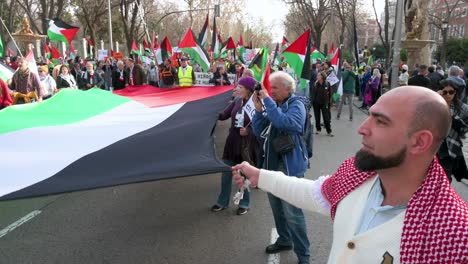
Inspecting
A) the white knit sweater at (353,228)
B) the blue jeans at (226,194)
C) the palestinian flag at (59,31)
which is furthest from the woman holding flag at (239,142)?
the palestinian flag at (59,31)

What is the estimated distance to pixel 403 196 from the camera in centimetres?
155

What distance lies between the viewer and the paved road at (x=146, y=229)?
13.9ft

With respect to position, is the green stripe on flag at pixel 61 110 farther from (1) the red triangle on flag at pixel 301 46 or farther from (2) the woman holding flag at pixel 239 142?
(1) the red triangle on flag at pixel 301 46

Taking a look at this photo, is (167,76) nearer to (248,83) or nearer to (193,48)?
(193,48)

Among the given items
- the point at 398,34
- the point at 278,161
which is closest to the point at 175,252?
the point at 278,161

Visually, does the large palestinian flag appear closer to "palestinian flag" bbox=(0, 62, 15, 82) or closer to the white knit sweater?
the white knit sweater

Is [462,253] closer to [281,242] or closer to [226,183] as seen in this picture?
[281,242]

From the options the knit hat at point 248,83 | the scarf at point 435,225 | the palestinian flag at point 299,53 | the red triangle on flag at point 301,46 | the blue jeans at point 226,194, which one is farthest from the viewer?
the red triangle on flag at point 301,46

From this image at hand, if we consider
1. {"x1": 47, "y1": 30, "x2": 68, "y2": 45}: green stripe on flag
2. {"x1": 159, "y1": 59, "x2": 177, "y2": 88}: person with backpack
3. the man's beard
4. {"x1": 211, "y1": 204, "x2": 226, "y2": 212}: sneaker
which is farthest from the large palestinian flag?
{"x1": 47, "y1": 30, "x2": 68, "y2": 45}: green stripe on flag

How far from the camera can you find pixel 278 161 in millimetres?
3922

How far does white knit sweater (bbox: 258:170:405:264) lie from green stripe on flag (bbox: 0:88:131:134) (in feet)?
10.2

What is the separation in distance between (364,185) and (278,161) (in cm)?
222

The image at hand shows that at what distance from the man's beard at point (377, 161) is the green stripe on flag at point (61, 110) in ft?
11.5

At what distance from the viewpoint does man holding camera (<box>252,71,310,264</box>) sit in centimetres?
368
